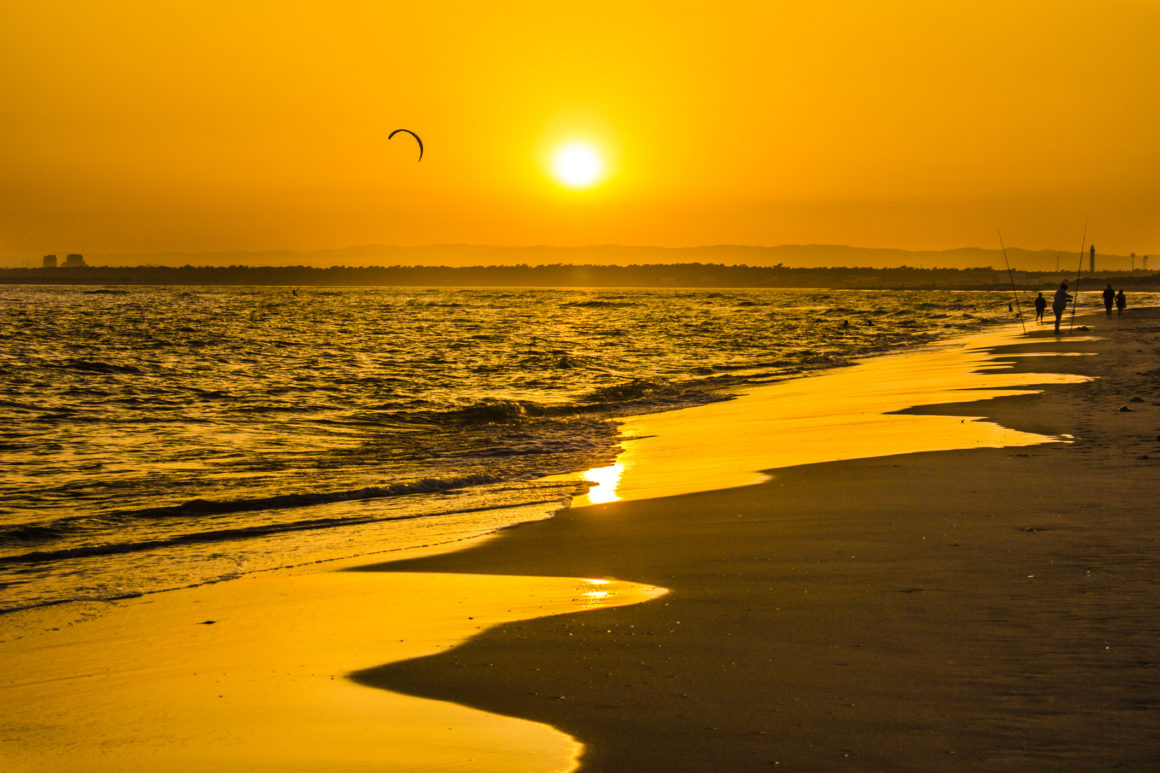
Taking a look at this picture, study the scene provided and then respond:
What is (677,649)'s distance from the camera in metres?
5.48

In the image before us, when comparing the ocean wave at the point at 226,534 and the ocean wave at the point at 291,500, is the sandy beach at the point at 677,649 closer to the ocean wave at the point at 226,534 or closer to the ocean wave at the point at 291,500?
the ocean wave at the point at 226,534

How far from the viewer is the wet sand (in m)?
4.19

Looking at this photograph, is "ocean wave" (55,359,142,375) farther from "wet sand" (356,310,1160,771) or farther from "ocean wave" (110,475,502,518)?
"wet sand" (356,310,1160,771)

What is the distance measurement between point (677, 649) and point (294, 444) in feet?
41.4

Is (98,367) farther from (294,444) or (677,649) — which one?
(677,649)

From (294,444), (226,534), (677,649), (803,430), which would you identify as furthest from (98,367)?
(677,649)

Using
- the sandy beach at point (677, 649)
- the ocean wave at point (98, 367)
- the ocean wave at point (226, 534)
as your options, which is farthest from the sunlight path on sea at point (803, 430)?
the ocean wave at point (98, 367)

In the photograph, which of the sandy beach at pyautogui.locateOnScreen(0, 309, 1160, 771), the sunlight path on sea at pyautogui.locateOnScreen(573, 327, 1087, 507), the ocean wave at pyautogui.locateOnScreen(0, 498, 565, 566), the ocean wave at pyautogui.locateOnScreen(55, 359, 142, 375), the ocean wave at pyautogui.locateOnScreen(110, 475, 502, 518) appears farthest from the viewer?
the ocean wave at pyautogui.locateOnScreen(55, 359, 142, 375)

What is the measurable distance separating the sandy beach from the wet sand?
2 centimetres

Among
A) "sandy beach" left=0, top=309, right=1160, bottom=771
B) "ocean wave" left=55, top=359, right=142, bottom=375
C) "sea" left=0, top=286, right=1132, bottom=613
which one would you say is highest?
"sandy beach" left=0, top=309, right=1160, bottom=771

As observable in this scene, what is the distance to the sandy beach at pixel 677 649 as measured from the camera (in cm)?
430

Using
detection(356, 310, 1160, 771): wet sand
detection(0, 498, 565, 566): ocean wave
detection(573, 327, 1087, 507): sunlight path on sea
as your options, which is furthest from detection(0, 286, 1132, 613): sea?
detection(356, 310, 1160, 771): wet sand

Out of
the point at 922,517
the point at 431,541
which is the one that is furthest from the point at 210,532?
the point at 922,517

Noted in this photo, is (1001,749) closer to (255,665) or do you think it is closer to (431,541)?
(255,665)
